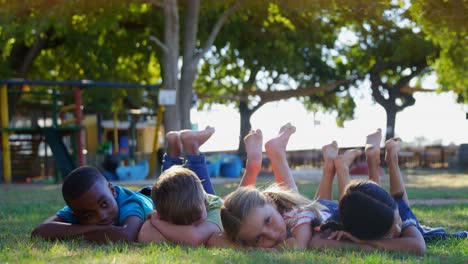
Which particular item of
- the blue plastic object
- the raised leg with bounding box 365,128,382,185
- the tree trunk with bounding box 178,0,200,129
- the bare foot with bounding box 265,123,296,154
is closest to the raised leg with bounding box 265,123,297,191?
the bare foot with bounding box 265,123,296,154

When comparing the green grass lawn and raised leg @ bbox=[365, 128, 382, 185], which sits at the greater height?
raised leg @ bbox=[365, 128, 382, 185]

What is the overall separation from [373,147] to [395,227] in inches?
61.4

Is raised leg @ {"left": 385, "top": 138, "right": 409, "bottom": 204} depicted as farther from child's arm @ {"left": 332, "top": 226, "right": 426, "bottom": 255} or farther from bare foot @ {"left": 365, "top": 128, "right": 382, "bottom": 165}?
child's arm @ {"left": 332, "top": 226, "right": 426, "bottom": 255}

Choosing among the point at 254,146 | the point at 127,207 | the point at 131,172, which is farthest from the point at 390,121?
the point at 127,207

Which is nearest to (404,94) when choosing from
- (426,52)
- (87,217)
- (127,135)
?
(426,52)

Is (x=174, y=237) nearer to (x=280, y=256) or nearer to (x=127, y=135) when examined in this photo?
(x=280, y=256)

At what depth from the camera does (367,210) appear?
3637 mm

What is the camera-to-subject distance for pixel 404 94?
2759 cm

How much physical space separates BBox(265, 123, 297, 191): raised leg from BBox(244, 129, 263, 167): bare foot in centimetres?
8

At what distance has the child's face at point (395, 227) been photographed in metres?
3.77

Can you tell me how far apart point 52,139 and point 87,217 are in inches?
531

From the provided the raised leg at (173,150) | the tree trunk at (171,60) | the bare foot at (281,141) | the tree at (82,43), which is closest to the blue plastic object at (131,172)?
the tree trunk at (171,60)

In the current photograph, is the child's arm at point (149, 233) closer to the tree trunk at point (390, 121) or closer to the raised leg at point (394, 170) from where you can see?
the raised leg at point (394, 170)

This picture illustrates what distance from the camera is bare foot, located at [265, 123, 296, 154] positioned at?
17.7 ft
